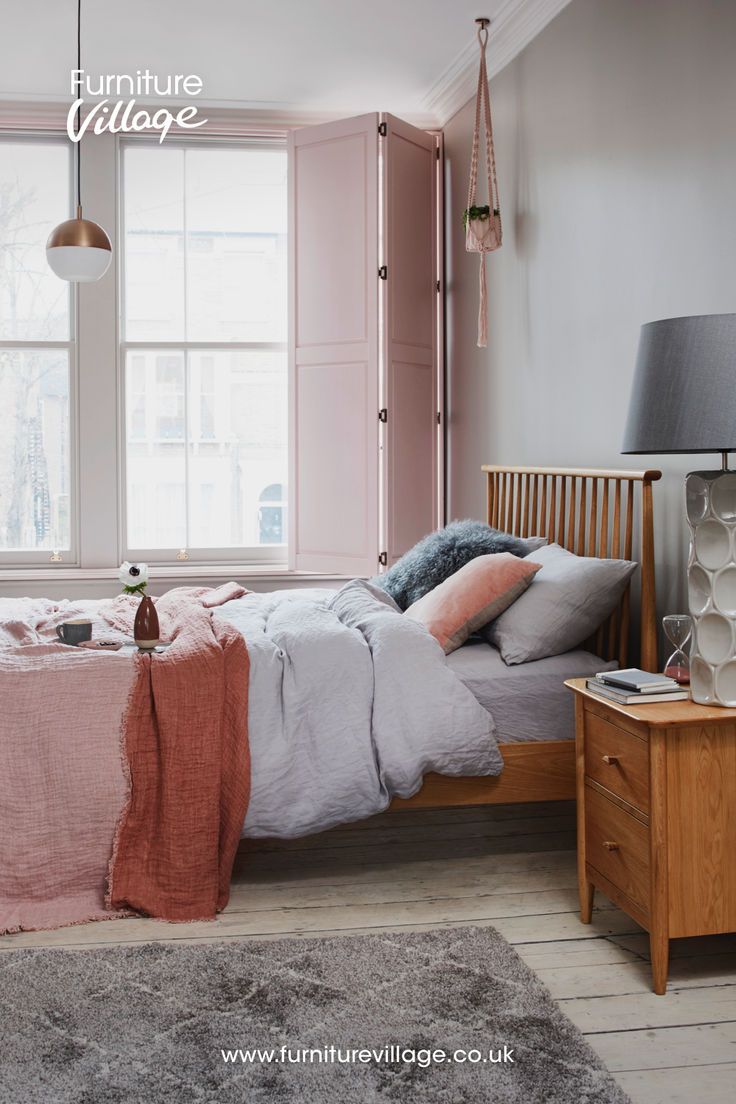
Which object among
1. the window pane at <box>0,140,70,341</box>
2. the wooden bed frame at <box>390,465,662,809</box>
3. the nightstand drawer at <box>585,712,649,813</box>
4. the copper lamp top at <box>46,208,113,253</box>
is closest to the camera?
the nightstand drawer at <box>585,712,649,813</box>

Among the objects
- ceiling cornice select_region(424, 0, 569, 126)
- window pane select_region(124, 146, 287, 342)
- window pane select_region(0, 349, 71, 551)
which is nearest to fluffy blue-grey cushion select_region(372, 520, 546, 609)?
ceiling cornice select_region(424, 0, 569, 126)

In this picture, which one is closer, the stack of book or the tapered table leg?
the tapered table leg

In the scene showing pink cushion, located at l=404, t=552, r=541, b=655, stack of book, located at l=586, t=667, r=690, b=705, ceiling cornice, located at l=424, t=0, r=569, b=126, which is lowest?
stack of book, located at l=586, t=667, r=690, b=705

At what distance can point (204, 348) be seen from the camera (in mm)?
5461

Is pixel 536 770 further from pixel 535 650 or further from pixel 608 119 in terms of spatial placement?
pixel 608 119

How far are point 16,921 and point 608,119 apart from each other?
3.04 m

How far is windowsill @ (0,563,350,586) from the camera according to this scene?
17.0ft

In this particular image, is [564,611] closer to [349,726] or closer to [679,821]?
[349,726]

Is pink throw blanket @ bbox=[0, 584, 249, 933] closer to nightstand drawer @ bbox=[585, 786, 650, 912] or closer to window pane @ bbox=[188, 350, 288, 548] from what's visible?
nightstand drawer @ bbox=[585, 786, 650, 912]

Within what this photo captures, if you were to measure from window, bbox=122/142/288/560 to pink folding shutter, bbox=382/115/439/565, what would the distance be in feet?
2.29

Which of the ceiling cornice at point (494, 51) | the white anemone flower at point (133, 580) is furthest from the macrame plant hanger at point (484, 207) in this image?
the white anemone flower at point (133, 580)

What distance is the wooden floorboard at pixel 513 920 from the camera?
1956mm

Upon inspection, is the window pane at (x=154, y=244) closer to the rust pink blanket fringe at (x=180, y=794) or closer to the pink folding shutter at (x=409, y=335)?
the pink folding shutter at (x=409, y=335)

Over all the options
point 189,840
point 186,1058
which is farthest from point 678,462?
point 186,1058
